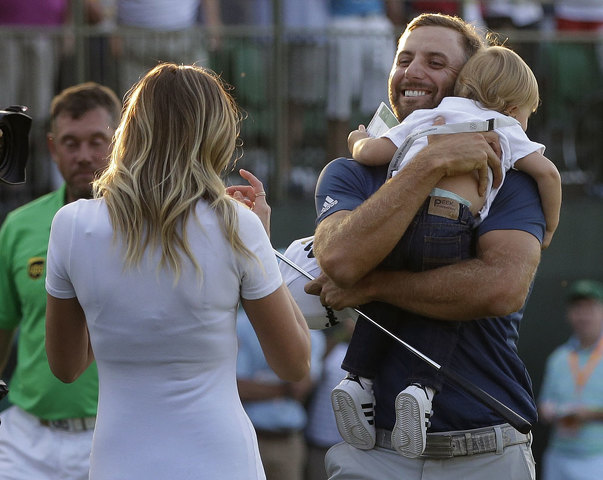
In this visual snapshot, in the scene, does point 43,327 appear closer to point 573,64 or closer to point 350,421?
point 350,421

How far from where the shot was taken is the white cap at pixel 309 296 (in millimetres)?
3949

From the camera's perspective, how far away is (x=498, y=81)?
3.76 m

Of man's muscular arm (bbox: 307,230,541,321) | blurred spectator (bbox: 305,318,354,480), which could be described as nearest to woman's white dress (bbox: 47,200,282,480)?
man's muscular arm (bbox: 307,230,541,321)

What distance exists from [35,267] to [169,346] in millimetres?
2039

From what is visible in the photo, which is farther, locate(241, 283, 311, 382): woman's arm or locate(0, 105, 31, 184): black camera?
locate(0, 105, 31, 184): black camera

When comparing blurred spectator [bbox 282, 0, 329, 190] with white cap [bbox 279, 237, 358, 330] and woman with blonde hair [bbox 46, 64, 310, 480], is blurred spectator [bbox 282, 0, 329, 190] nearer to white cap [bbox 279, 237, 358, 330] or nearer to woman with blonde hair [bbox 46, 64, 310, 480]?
white cap [bbox 279, 237, 358, 330]

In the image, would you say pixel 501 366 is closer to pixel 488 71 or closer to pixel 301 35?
pixel 488 71

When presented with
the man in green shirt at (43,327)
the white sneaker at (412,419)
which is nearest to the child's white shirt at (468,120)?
the white sneaker at (412,419)

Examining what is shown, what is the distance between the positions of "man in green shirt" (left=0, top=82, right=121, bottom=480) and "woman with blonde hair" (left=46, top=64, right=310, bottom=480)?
1.61 m

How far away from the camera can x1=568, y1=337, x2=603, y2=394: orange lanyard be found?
875 cm

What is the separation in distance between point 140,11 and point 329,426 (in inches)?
136

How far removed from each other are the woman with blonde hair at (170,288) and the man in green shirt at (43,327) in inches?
63.4

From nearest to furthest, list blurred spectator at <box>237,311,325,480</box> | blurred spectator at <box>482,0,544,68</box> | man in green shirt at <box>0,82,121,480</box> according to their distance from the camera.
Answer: man in green shirt at <box>0,82,121,480</box> → blurred spectator at <box>237,311,325,480</box> → blurred spectator at <box>482,0,544,68</box>

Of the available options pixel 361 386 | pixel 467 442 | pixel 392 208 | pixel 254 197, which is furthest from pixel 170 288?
pixel 467 442
